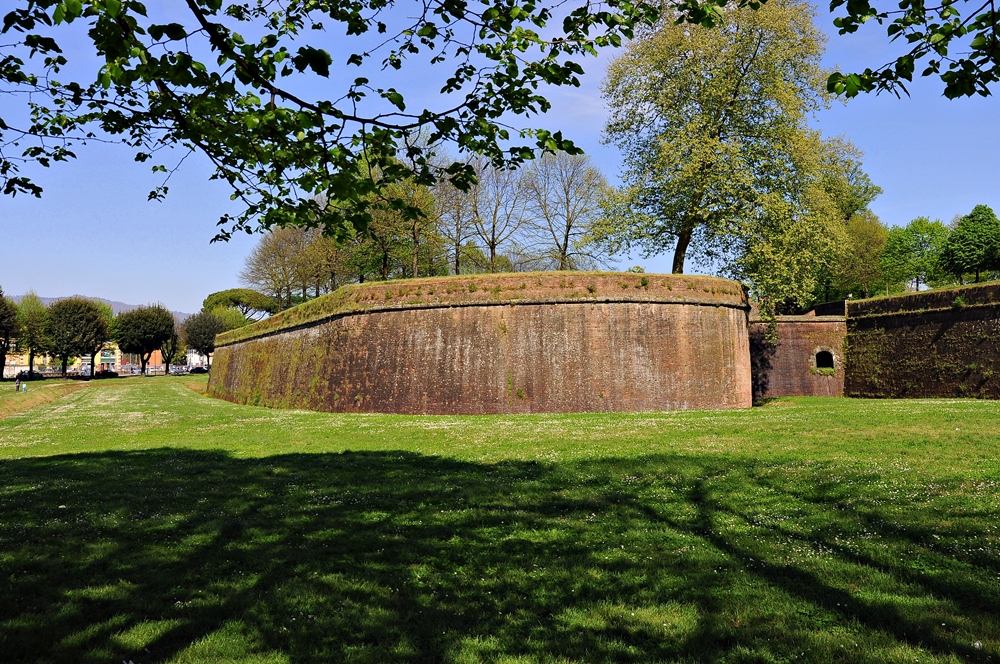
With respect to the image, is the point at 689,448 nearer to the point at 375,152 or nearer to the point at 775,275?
the point at 375,152

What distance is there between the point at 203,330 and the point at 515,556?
8872 cm

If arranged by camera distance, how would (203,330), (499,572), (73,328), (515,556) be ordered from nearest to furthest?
(499,572) < (515,556) < (73,328) < (203,330)

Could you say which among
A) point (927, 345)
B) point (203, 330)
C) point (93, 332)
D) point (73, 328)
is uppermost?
point (203, 330)

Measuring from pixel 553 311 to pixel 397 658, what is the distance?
2072cm

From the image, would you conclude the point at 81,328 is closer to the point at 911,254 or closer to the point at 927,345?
the point at 927,345

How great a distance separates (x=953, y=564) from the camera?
5.95 metres

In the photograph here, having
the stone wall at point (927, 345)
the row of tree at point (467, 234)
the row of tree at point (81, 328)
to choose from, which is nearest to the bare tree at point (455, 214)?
the row of tree at point (467, 234)

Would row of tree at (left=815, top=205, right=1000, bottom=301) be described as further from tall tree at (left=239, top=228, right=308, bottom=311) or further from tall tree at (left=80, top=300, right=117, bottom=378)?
tall tree at (left=80, top=300, right=117, bottom=378)

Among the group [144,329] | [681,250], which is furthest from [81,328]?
[681,250]

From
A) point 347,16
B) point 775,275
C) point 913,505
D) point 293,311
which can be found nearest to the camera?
point 347,16

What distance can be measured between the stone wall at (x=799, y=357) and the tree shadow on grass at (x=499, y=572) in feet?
87.2

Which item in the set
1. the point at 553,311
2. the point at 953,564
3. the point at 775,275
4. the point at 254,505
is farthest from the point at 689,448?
the point at 775,275

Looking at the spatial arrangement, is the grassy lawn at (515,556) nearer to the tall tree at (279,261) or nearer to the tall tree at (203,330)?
the tall tree at (279,261)

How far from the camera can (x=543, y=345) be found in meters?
24.7
